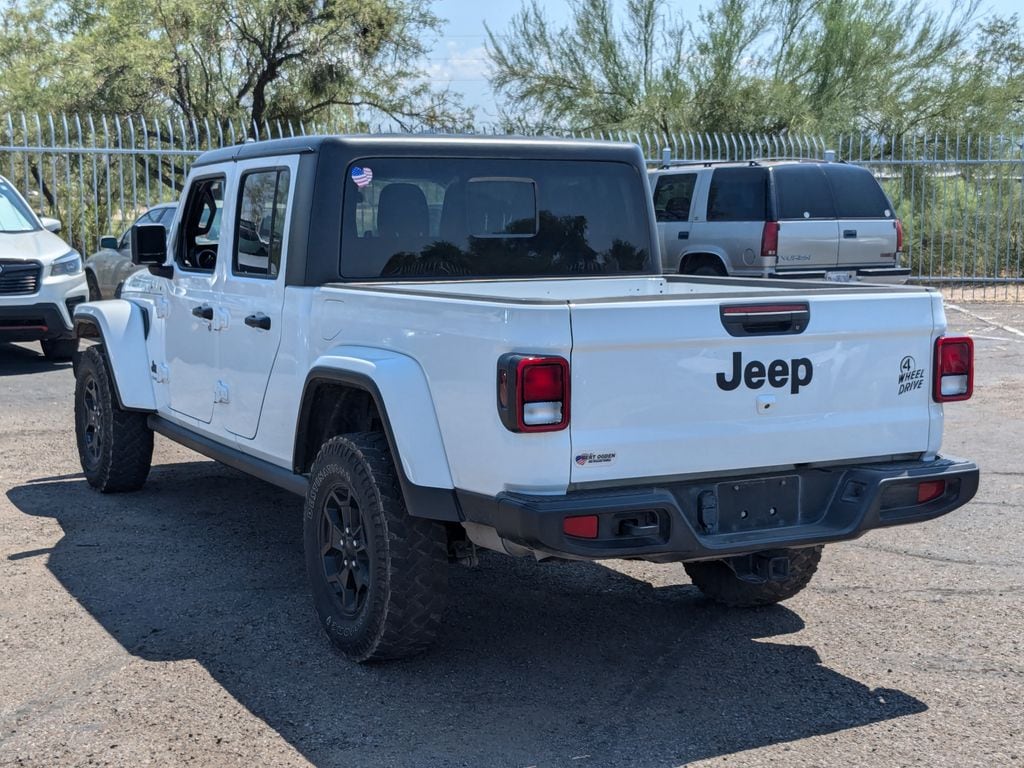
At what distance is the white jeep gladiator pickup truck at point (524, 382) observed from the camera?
4.12 meters

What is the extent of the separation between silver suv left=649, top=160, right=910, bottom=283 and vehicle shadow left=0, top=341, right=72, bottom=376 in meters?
6.94

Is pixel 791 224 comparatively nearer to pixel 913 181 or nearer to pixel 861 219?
pixel 861 219

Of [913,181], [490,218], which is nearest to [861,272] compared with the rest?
[913,181]

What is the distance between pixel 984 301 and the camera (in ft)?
65.2

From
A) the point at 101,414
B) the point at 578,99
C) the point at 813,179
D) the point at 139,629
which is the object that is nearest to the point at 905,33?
the point at 578,99

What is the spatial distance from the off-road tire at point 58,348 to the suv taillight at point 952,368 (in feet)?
35.1

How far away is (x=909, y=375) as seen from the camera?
470 centimetres

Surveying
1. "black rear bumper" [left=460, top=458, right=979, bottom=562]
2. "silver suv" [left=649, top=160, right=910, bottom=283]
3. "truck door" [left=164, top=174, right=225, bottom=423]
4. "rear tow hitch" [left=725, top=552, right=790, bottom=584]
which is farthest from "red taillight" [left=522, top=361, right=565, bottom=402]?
"silver suv" [left=649, top=160, right=910, bottom=283]

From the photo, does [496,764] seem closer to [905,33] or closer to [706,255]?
[706,255]

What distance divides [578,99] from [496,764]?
2240cm

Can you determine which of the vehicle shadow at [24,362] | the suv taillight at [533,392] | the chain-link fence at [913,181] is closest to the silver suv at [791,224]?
the chain-link fence at [913,181]

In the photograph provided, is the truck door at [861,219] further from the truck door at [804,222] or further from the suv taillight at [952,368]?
the suv taillight at [952,368]

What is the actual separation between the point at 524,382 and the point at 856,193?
11.0 meters

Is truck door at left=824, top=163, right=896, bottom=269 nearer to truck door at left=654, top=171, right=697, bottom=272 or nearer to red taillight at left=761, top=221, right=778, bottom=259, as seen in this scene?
red taillight at left=761, top=221, right=778, bottom=259
